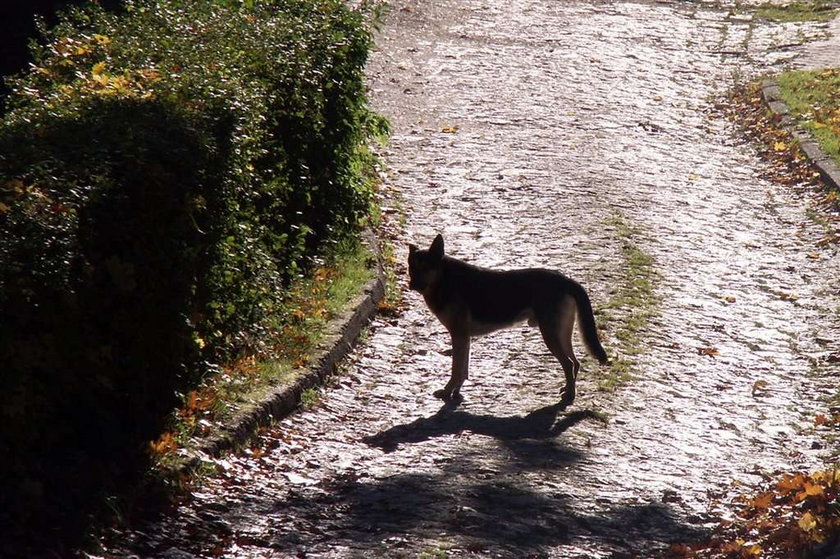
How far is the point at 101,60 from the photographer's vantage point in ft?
29.0

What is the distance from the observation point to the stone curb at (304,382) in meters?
7.23

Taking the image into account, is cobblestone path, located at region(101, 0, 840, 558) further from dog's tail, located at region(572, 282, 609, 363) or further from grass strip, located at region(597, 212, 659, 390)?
dog's tail, located at region(572, 282, 609, 363)

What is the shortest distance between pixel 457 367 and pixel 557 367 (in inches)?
39.0

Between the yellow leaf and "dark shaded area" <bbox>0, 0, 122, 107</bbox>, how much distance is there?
384 inches

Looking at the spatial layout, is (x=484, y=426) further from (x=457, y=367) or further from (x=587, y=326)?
(x=587, y=326)

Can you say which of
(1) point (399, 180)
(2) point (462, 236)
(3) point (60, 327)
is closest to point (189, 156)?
(3) point (60, 327)

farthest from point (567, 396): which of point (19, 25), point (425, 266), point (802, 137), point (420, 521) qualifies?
point (802, 137)

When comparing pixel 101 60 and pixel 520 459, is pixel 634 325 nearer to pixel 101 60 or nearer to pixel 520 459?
pixel 520 459

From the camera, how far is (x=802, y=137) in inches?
629

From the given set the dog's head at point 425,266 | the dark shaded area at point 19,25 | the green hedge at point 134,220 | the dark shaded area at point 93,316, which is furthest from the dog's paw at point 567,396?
the dark shaded area at point 19,25

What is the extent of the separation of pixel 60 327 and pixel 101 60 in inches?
138

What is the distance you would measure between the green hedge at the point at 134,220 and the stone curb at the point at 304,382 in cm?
36

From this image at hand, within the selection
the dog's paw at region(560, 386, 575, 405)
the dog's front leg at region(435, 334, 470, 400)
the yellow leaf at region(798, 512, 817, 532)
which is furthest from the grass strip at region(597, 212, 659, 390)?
the yellow leaf at region(798, 512, 817, 532)

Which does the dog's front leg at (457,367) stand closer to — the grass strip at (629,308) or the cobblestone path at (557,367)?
the cobblestone path at (557,367)
